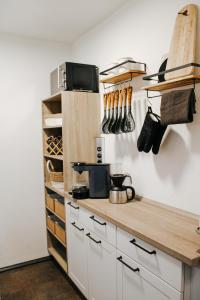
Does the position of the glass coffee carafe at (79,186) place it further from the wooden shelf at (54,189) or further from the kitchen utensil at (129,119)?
the kitchen utensil at (129,119)

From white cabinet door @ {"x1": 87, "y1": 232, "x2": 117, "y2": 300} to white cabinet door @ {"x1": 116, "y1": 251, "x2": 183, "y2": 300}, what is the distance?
73 millimetres

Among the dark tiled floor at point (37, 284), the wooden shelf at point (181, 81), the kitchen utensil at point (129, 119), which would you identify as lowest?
the dark tiled floor at point (37, 284)

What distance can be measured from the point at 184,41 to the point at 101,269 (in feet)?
5.40

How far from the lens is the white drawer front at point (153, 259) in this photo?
3.94ft

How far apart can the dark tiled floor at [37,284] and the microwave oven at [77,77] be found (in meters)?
1.94

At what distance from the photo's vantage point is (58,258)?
2.79 meters

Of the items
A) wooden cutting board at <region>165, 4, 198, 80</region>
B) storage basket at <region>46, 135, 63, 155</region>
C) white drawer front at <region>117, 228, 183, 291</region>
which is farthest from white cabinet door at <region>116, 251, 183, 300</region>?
storage basket at <region>46, 135, 63, 155</region>

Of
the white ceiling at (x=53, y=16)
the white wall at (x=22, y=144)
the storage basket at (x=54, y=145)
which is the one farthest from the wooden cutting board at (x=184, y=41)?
the white wall at (x=22, y=144)

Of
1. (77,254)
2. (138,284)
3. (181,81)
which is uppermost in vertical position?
(181,81)

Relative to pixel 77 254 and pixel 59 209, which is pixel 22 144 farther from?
pixel 77 254

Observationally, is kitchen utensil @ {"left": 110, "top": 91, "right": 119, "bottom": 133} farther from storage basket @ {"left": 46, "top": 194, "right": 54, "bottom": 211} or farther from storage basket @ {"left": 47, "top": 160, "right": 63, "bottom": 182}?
storage basket @ {"left": 46, "top": 194, "right": 54, "bottom": 211}

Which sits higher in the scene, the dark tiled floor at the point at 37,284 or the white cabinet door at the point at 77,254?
the white cabinet door at the point at 77,254

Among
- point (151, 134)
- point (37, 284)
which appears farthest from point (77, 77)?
point (37, 284)

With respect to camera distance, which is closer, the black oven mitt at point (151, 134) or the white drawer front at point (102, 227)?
Result: the white drawer front at point (102, 227)
